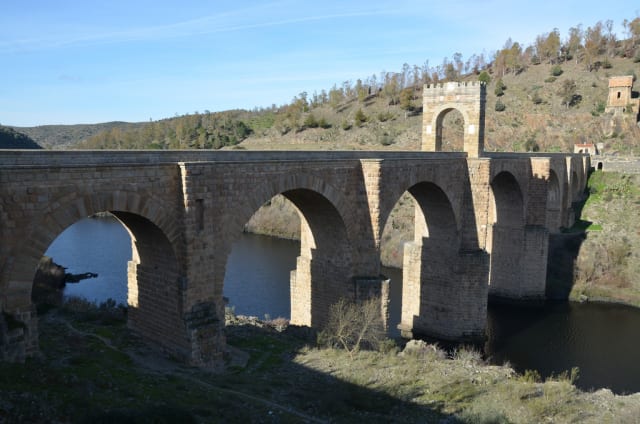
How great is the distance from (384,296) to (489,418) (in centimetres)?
643

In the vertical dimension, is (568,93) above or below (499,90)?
below

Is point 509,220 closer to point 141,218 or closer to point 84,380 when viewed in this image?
point 141,218

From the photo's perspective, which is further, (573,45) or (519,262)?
(573,45)

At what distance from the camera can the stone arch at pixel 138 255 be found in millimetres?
8953

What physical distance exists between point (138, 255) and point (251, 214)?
9.34 feet

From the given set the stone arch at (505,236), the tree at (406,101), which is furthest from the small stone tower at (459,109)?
the tree at (406,101)

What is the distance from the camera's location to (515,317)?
82.8ft

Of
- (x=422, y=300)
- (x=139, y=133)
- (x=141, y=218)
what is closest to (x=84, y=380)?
(x=141, y=218)

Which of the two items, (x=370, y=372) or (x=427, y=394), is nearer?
(x=427, y=394)

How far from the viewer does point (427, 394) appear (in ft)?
38.8

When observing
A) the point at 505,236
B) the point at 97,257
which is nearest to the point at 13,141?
the point at 97,257

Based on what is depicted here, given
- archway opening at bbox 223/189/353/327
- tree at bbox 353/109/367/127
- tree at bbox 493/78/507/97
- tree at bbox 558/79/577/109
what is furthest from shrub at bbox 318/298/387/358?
tree at bbox 493/78/507/97

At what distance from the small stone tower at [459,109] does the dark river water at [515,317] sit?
8.08m

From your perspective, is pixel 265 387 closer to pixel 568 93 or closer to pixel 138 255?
pixel 138 255
